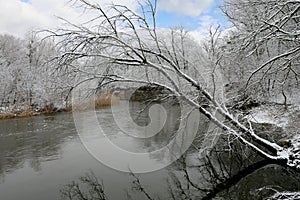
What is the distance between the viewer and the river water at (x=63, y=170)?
18.4ft

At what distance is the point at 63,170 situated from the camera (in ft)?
22.7

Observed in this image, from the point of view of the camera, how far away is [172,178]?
20.2ft

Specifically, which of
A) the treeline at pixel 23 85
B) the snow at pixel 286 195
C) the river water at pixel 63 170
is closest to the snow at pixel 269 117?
the river water at pixel 63 170

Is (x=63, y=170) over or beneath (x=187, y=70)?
beneath

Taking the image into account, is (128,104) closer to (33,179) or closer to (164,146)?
(164,146)

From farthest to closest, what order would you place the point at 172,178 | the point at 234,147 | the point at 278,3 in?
1. the point at 234,147
2. the point at 172,178
3. the point at 278,3

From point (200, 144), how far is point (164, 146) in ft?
3.47

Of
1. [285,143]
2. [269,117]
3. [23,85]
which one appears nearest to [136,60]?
[285,143]

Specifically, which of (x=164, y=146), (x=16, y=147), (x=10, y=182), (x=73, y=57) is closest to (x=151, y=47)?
(x=73, y=57)

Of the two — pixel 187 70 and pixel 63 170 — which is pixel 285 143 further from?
pixel 63 170

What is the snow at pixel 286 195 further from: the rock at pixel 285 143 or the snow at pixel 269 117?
the snow at pixel 269 117

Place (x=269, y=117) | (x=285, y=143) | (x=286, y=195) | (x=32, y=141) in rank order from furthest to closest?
(x=269, y=117)
(x=32, y=141)
(x=285, y=143)
(x=286, y=195)

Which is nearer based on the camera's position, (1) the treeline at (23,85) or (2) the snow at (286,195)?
(2) the snow at (286,195)

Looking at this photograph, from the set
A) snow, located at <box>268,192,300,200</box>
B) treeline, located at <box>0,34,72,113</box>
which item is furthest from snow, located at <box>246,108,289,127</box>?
treeline, located at <box>0,34,72,113</box>
